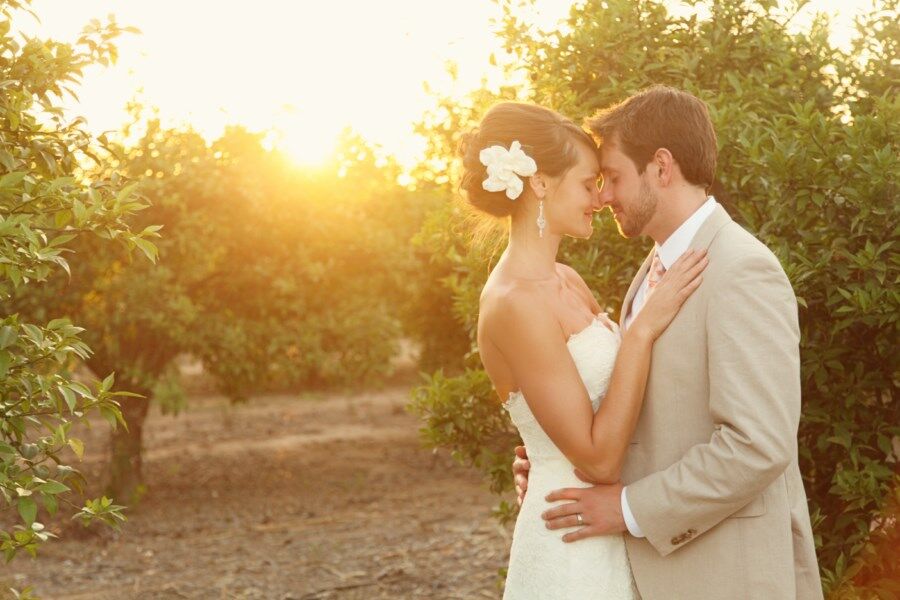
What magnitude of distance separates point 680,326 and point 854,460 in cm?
183

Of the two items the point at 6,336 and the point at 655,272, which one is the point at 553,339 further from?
the point at 6,336

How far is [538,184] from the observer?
371 centimetres

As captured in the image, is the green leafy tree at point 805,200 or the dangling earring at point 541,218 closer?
the dangling earring at point 541,218

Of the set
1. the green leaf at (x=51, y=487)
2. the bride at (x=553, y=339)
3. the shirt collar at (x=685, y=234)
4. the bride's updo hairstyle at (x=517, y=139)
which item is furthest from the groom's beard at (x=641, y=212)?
the green leaf at (x=51, y=487)

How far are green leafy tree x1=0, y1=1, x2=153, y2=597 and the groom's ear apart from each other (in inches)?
69.9

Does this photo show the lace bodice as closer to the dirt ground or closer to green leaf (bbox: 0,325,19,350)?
green leaf (bbox: 0,325,19,350)

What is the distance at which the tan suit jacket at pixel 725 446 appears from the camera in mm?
2992

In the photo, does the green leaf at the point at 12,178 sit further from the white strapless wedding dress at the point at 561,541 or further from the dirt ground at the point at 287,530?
the dirt ground at the point at 287,530

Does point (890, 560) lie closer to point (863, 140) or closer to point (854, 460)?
point (854, 460)

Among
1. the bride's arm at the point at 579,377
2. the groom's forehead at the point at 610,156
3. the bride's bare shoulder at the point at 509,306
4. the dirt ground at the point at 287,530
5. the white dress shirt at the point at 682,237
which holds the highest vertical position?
the groom's forehead at the point at 610,156

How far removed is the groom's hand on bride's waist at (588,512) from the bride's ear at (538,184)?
42.0 inches

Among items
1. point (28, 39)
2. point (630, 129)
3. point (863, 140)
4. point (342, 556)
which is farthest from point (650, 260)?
point (342, 556)

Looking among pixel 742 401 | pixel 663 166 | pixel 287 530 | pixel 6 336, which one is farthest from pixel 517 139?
pixel 287 530

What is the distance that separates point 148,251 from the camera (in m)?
3.61
